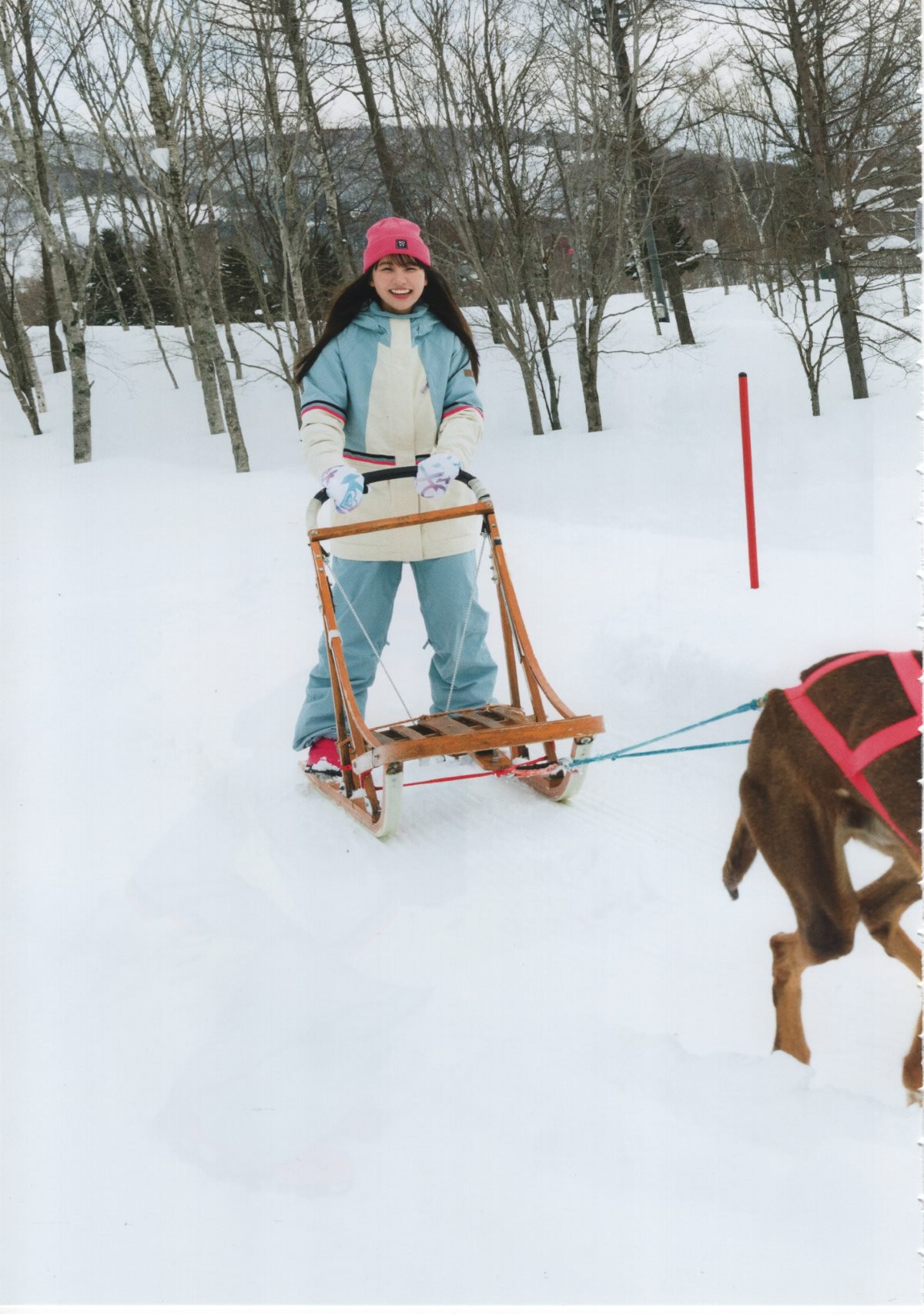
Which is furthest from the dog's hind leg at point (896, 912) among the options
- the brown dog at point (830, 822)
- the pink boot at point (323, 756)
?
the pink boot at point (323, 756)

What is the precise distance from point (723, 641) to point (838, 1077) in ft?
8.64

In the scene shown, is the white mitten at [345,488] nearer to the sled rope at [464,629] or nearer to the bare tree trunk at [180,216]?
the sled rope at [464,629]

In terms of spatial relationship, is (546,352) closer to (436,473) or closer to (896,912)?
(436,473)

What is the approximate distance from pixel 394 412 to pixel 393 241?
23.6 inches

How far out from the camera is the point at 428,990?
286cm

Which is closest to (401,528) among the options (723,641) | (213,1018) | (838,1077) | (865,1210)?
(723,641)

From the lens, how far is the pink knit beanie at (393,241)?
3.83 meters

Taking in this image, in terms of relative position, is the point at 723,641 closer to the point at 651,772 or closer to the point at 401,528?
the point at 651,772

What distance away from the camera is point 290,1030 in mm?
2688

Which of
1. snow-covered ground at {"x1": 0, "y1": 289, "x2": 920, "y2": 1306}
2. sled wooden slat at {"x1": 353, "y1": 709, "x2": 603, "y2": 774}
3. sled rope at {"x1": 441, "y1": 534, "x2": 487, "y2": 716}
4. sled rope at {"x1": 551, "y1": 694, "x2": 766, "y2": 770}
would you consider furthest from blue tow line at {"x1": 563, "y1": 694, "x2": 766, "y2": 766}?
sled rope at {"x1": 441, "y1": 534, "x2": 487, "y2": 716}

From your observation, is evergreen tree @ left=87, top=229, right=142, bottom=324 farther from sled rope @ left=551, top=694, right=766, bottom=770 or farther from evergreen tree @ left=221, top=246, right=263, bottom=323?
sled rope @ left=551, top=694, right=766, bottom=770

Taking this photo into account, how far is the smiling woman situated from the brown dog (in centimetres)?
185

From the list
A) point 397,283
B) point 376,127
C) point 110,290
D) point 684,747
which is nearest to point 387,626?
point 397,283

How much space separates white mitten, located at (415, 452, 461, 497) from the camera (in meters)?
3.68
